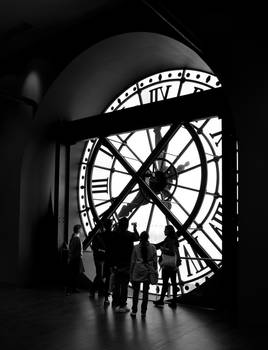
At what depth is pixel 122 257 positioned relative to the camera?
196 inches

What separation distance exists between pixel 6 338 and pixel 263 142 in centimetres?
308

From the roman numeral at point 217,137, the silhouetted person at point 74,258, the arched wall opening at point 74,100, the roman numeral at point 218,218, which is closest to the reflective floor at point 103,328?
the silhouetted person at point 74,258

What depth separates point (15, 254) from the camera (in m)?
7.08

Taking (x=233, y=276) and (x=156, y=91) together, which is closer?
(x=233, y=276)

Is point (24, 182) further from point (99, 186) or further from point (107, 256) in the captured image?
point (107, 256)

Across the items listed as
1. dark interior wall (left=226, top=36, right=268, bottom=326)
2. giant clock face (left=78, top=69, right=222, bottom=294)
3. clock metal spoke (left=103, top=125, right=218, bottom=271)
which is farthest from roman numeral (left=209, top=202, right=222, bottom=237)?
dark interior wall (left=226, top=36, right=268, bottom=326)

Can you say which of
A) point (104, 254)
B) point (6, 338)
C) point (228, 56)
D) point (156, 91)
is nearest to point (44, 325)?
point (6, 338)

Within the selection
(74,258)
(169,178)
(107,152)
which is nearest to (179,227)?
(169,178)

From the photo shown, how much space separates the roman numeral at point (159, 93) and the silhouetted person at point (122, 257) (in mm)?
2543

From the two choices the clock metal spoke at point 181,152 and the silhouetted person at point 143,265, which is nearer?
the silhouetted person at point 143,265

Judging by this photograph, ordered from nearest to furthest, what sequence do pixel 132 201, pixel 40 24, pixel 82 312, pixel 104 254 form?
1. pixel 82 312
2. pixel 104 254
3. pixel 40 24
4. pixel 132 201

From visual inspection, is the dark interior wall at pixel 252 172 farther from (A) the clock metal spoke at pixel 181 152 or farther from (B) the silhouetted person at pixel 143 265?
(A) the clock metal spoke at pixel 181 152

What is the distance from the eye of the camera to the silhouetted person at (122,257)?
5008mm

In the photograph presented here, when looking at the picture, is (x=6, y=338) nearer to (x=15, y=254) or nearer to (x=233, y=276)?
(x=233, y=276)
